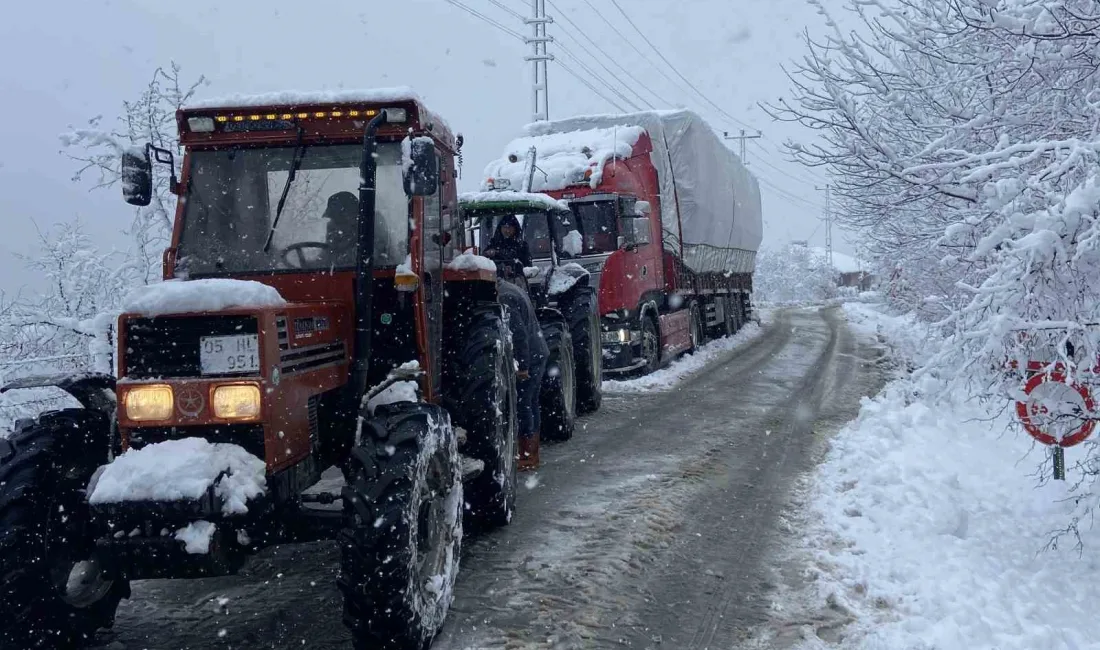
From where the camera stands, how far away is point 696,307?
1791cm

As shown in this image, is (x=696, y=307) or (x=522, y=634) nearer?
(x=522, y=634)

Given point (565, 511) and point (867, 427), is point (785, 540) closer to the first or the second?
point (565, 511)

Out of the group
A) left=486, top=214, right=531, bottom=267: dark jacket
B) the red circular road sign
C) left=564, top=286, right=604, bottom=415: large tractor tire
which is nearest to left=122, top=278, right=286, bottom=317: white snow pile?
the red circular road sign

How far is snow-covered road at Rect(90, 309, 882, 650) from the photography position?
14.5ft

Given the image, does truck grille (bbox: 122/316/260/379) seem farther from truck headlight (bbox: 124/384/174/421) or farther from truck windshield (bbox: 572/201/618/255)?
truck windshield (bbox: 572/201/618/255)

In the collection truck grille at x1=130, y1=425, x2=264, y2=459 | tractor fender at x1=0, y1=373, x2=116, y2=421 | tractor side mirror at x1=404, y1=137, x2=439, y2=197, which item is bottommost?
truck grille at x1=130, y1=425, x2=264, y2=459

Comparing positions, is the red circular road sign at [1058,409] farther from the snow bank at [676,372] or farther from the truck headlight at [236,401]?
the snow bank at [676,372]

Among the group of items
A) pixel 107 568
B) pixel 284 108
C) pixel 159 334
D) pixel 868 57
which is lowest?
pixel 107 568

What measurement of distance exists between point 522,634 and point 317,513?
1.21 m

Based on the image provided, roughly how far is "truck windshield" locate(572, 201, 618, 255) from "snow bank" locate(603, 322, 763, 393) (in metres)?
2.05

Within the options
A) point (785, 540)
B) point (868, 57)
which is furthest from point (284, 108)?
point (868, 57)

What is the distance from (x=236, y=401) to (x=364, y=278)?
0.99 m

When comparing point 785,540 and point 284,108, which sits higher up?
point 284,108

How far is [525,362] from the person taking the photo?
739 centimetres
